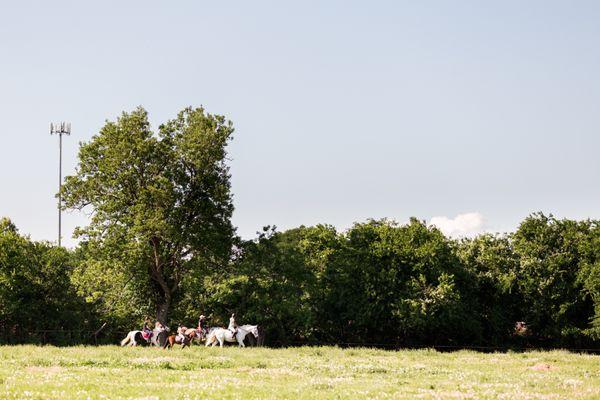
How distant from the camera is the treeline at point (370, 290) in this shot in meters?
53.8

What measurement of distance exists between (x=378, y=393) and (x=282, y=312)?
112ft

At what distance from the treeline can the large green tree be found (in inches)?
104

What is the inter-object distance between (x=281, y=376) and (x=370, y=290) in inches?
1272

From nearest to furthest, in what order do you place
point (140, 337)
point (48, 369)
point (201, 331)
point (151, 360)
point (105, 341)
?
1. point (48, 369)
2. point (151, 360)
3. point (201, 331)
4. point (140, 337)
5. point (105, 341)

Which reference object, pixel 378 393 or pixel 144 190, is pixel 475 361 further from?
pixel 144 190

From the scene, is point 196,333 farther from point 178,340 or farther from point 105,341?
point 105,341

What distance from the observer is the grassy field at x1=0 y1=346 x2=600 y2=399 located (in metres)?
20.9

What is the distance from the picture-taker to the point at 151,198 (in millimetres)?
48062

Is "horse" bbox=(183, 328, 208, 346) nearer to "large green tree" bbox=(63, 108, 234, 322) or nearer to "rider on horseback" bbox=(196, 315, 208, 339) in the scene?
"rider on horseback" bbox=(196, 315, 208, 339)

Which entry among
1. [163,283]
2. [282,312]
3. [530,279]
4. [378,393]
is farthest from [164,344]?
[530,279]

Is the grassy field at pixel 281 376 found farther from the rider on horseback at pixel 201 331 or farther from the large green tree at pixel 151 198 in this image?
the large green tree at pixel 151 198

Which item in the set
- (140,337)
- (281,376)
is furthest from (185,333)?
(281,376)

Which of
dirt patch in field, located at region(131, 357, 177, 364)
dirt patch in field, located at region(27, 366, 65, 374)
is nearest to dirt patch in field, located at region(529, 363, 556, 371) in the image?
dirt patch in field, located at region(131, 357, 177, 364)

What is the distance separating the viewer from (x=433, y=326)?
55.9 metres
